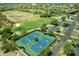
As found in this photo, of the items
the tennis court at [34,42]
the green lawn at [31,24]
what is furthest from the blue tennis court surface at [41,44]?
the green lawn at [31,24]

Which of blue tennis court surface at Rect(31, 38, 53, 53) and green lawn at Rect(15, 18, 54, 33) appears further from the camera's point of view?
green lawn at Rect(15, 18, 54, 33)

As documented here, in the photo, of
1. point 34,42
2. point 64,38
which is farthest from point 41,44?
point 64,38

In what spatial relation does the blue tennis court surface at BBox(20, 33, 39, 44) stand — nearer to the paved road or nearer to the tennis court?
the tennis court

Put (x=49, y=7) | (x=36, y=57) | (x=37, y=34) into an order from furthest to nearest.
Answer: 1. (x=49, y=7)
2. (x=37, y=34)
3. (x=36, y=57)

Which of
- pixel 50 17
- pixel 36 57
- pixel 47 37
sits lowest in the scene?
pixel 36 57

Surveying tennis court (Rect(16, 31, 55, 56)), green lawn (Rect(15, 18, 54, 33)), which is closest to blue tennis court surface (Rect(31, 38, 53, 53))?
tennis court (Rect(16, 31, 55, 56))

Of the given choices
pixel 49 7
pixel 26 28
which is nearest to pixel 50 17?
pixel 49 7

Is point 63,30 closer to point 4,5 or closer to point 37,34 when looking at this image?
point 37,34
